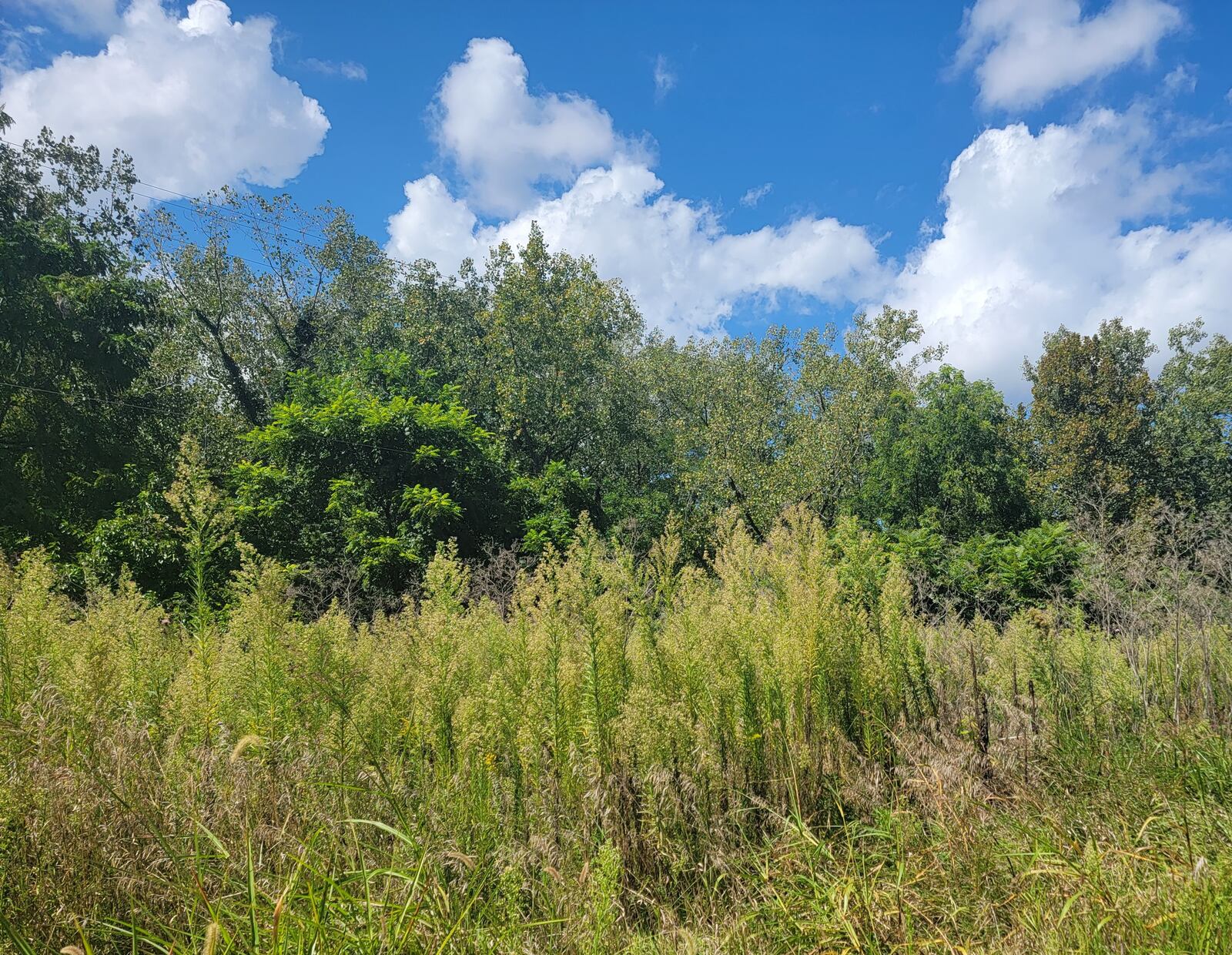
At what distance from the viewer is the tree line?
14.7 meters

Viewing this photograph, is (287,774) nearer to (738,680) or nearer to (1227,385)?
(738,680)

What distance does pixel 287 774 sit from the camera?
249 centimetres

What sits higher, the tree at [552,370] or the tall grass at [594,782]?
the tree at [552,370]

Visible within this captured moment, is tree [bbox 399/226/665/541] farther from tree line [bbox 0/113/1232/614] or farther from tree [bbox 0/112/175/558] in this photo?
tree [bbox 0/112/175/558]

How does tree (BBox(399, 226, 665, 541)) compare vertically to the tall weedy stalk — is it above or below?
above

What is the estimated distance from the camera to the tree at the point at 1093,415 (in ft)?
78.6

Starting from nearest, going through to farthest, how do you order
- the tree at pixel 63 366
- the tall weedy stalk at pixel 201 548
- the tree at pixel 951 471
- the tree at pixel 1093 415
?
the tall weedy stalk at pixel 201 548
the tree at pixel 63 366
the tree at pixel 951 471
the tree at pixel 1093 415

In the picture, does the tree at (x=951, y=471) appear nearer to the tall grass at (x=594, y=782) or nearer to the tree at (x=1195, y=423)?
the tree at (x=1195, y=423)

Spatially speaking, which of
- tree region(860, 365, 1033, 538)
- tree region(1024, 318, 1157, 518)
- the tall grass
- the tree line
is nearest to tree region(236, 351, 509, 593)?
the tree line

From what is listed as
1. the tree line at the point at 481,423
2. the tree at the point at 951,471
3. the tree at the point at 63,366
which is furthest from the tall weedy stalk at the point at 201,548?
the tree at the point at 951,471

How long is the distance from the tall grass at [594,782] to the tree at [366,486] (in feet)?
35.4

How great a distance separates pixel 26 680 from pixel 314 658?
118cm

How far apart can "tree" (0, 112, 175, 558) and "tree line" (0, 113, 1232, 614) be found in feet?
0.19

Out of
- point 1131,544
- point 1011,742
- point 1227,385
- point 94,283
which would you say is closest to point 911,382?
point 1227,385
